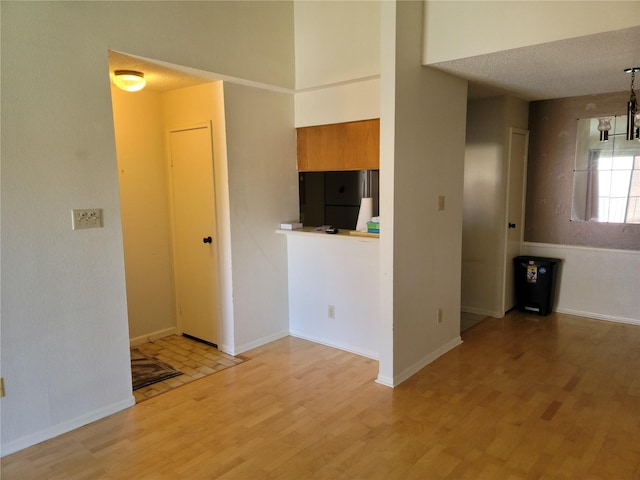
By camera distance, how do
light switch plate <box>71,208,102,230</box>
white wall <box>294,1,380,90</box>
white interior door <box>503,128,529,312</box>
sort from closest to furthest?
light switch plate <box>71,208,102,230</box>, white wall <box>294,1,380,90</box>, white interior door <box>503,128,529,312</box>

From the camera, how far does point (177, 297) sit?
4.31 meters

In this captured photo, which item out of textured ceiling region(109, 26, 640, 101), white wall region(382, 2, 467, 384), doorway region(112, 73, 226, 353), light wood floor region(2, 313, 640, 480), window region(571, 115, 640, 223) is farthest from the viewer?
window region(571, 115, 640, 223)

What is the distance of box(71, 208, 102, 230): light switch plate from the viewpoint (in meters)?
2.61

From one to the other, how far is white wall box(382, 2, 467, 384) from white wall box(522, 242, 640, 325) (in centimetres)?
164

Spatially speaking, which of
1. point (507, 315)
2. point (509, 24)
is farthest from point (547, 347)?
point (509, 24)

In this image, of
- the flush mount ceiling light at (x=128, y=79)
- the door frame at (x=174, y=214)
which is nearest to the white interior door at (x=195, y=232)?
the door frame at (x=174, y=214)

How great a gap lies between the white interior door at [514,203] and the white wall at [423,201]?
1107 millimetres

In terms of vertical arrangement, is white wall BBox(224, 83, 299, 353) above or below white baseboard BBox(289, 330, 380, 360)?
above

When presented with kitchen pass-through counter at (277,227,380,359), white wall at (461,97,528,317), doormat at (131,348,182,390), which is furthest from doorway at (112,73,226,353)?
white wall at (461,97,528,317)

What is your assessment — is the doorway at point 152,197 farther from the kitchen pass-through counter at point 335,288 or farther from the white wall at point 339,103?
the white wall at point 339,103

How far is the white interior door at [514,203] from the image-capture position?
4.64 metres

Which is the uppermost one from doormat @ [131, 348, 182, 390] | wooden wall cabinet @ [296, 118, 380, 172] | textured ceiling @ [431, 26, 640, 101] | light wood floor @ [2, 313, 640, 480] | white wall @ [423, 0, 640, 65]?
white wall @ [423, 0, 640, 65]

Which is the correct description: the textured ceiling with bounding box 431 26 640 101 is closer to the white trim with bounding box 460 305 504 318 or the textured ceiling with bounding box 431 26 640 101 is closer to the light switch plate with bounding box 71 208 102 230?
the white trim with bounding box 460 305 504 318

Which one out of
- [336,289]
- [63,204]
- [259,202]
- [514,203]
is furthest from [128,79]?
[514,203]
